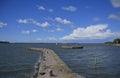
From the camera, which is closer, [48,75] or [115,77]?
[48,75]

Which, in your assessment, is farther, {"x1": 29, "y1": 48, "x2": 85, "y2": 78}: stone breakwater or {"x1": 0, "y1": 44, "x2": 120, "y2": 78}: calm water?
{"x1": 0, "y1": 44, "x2": 120, "y2": 78}: calm water

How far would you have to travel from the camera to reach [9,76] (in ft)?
95.0

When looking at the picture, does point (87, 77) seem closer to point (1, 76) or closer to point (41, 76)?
point (41, 76)

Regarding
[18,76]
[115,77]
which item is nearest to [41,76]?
[18,76]

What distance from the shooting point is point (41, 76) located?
961 inches

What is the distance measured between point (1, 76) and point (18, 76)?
8.01 ft

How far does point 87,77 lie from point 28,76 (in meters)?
7.74

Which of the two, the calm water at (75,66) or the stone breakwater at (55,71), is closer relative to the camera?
the stone breakwater at (55,71)

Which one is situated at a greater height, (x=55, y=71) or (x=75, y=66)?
(x=55, y=71)

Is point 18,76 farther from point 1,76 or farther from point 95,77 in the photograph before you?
point 95,77

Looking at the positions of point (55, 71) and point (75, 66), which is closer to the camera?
point (55, 71)

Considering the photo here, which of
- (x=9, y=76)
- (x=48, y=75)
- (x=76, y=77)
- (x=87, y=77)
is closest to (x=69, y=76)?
(x=76, y=77)

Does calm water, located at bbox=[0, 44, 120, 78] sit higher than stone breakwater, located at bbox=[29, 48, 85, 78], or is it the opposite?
stone breakwater, located at bbox=[29, 48, 85, 78]

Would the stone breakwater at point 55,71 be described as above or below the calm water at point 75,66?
above
